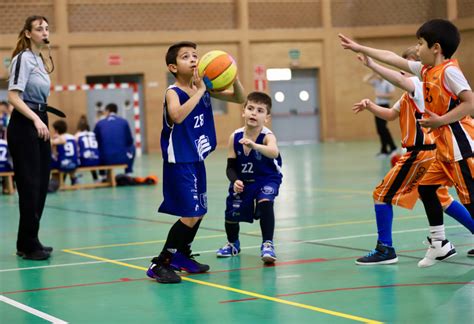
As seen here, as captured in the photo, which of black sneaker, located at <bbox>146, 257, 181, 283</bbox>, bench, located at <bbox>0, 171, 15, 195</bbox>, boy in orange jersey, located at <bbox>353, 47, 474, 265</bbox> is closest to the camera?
black sneaker, located at <bbox>146, 257, 181, 283</bbox>

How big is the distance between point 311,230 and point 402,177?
7.62ft

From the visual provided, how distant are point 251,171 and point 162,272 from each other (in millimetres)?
1523

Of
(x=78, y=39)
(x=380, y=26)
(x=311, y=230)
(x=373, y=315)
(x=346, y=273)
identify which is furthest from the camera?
(x=380, y=26)

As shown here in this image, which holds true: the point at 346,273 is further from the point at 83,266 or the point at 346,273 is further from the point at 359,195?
the point at 359,195

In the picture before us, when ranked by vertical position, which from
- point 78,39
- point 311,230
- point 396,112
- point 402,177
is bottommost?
point 311,230

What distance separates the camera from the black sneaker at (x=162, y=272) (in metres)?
6.28

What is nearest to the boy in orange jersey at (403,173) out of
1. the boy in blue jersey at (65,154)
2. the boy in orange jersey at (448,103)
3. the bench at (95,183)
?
the boy in orange jersey at (448,103)

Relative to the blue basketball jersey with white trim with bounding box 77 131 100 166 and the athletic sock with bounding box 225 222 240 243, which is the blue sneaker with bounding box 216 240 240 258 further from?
the blue basketball jersey with white trim with bounding box 77 131 100 166

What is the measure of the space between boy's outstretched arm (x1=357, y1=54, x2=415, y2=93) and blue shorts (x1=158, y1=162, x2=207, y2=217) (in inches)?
54.4

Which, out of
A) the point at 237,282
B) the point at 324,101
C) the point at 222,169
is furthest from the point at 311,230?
the point at 324,101

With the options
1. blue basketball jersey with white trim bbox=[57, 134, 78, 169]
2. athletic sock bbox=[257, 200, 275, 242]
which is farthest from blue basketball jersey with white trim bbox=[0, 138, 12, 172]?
athletic sock bbox=[257, 200, 275, 242]

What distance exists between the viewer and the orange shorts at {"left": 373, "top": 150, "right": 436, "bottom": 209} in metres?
6.88

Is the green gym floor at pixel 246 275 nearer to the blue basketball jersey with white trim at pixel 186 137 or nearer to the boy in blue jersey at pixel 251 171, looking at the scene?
the boy in blue jersey at pixel 251 171

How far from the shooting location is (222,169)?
19.5 metres
